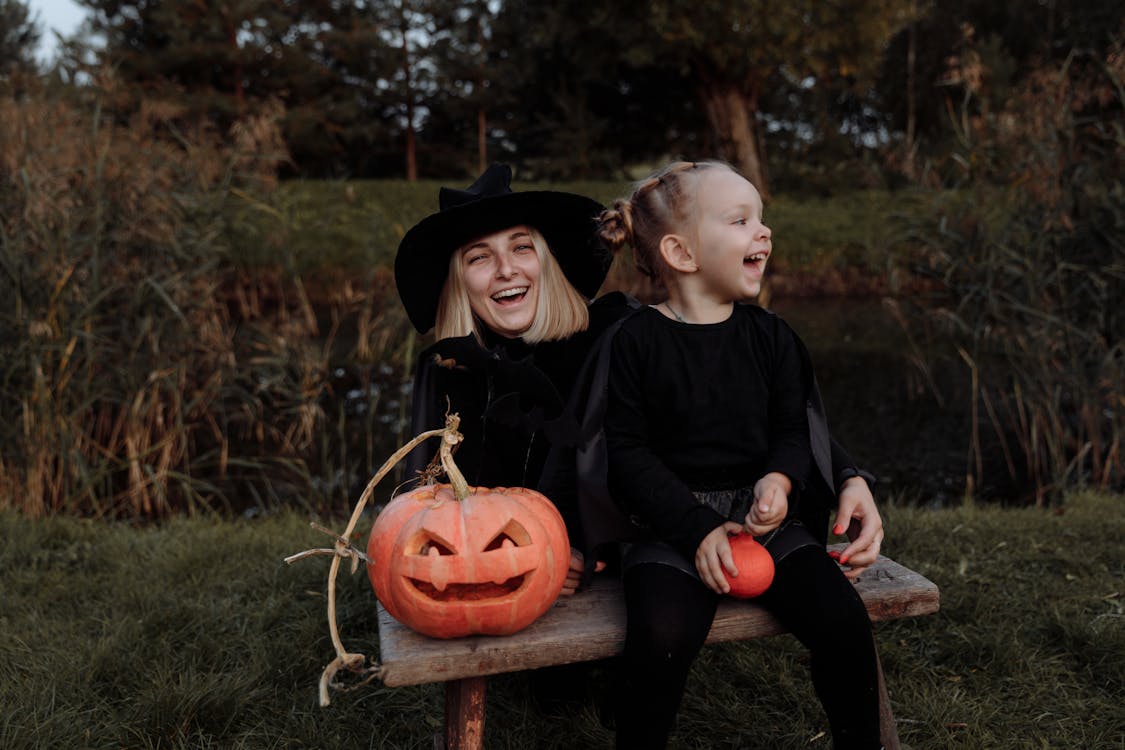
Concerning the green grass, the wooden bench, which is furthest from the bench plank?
the green grass

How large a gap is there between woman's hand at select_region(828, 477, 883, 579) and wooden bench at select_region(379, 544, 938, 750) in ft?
0.23

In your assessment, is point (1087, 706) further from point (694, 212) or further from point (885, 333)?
point (885, 333)

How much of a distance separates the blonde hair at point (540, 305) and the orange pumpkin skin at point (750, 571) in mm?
930

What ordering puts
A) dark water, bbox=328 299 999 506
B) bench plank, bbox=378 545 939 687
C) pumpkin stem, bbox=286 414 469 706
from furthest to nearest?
dark water, bbox=328 299 999 506, bench plank, bbox=378 545 939 687, pumpkin stem, bbox=286 414 469 706

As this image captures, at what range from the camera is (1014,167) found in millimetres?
5168

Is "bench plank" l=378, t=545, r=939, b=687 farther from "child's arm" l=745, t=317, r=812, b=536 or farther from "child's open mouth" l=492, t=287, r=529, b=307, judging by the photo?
"child's open mouth" l=492, t=287, r=529, b=307

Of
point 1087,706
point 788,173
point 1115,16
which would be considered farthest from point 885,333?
point 1115,16

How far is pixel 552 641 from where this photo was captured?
6.36ft

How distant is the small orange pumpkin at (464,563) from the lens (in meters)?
1.89

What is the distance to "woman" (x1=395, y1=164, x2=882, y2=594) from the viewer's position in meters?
2.58

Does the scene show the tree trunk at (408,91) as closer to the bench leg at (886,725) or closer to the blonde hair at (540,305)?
the blonde hair at (540,305)

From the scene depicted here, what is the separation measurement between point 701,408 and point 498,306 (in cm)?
72

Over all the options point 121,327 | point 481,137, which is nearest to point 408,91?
point 481,137

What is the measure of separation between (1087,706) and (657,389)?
1.64 metres
